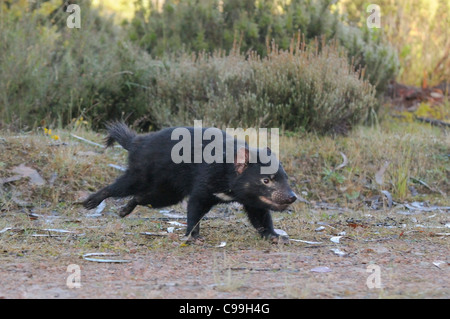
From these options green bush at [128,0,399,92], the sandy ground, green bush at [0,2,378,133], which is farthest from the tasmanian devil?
green bush at [128,0,399,92]

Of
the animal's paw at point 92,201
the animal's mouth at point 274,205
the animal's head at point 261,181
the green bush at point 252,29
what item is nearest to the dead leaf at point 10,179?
the animal's paw at point 92,201

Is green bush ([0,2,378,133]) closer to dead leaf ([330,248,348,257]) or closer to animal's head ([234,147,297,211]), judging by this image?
animal's head ([234,147,297,211])

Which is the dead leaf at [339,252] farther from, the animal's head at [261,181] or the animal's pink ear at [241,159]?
the animal's pink ear at [241,159]

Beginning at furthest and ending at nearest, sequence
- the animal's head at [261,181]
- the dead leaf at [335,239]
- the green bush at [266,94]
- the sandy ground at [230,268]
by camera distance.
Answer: the green bush at [266,94], the dead leaf at [335,239], the animal's head at [261,181], the sandy ground at [230,268]

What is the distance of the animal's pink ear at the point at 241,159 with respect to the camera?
219 inches

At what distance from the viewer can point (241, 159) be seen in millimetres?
5586

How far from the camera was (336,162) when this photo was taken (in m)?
8.96

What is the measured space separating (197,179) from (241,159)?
491mm

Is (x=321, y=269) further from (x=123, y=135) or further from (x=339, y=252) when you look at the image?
(x=123, y=135)

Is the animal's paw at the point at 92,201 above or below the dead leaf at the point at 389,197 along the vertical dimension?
above

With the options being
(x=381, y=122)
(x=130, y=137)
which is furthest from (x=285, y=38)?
(x=130, y=137)

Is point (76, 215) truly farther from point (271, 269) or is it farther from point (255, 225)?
point (271, 269)

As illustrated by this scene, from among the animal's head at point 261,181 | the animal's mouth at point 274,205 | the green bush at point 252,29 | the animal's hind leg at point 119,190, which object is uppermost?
the green bush at point 252,29

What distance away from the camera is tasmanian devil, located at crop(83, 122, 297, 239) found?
5559mm
